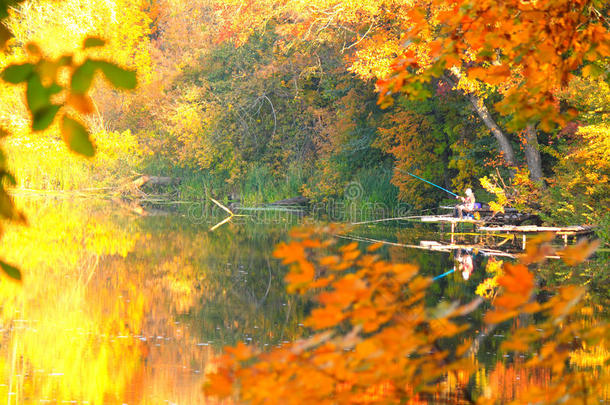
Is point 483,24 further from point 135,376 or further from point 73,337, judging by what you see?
point 73,337

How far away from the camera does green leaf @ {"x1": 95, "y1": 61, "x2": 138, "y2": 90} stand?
188 cm

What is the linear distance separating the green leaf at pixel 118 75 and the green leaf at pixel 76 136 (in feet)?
0.39

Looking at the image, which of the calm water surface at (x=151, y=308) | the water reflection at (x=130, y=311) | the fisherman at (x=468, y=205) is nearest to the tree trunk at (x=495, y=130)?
the fisherman at (x=468, y=205)

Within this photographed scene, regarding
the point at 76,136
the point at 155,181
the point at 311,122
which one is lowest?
the point at 76,136

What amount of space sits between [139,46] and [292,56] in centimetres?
1635

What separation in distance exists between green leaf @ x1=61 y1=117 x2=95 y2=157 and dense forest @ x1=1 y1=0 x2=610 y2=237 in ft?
12.6

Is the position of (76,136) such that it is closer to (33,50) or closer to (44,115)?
(44,115)

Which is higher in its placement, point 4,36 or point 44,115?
point 4,36

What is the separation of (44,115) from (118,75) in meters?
0.19

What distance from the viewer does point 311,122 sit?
32.5 m

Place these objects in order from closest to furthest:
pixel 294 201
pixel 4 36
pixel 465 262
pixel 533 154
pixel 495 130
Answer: pixel 4 36, pixel 465 262, pixel 533 154, pixel 495 130, pixel 294 201

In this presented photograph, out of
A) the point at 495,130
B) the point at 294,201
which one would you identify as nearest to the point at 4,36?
the point at 495,130

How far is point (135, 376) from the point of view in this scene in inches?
282

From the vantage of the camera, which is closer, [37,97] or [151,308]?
[37,97]
